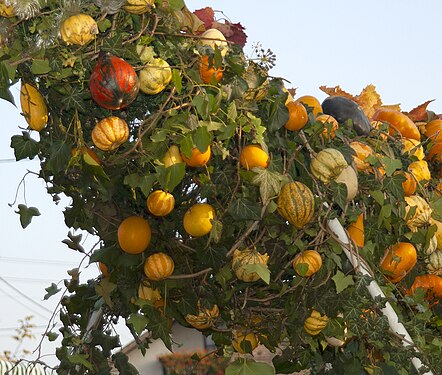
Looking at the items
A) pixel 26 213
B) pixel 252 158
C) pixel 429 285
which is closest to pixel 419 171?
pixel 429 285

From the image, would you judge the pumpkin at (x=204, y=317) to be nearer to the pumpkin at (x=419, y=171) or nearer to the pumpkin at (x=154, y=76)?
the pumpkin at (x=154, y=76)

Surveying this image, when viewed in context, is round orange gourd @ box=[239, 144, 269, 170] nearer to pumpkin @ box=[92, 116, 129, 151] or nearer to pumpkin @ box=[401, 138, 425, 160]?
pumpkin @ box=[92, 116, 129, 151]

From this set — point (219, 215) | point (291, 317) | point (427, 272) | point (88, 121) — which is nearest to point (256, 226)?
point (219, 215)

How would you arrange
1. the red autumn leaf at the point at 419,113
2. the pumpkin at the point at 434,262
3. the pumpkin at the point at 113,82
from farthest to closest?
the red autumn leaf at the point at 419,113 < the pumpkin at the point at 434,262 < the pumpkin at the point at 113,82

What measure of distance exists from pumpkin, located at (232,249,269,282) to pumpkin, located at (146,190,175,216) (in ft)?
1.27

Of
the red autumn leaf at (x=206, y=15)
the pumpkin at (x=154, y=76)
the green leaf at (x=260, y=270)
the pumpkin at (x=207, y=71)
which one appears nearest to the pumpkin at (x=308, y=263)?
the green leaf at (x=260, y=270)

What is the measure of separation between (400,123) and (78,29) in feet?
7.93

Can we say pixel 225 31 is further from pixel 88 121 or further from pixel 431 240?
pixel 431 240

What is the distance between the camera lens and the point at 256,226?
3904mm

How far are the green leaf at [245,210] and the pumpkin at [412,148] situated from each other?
1390mm

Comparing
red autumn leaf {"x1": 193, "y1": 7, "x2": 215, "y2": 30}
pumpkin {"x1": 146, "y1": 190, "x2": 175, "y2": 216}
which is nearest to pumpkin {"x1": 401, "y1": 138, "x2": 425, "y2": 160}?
red autumn leaf {"x1": 193, "y1": 7, "x2": 215, "y2": 30}

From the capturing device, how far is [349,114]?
4645 millimetres

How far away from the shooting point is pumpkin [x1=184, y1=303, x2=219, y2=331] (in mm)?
4253

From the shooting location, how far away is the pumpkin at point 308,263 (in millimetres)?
3854
